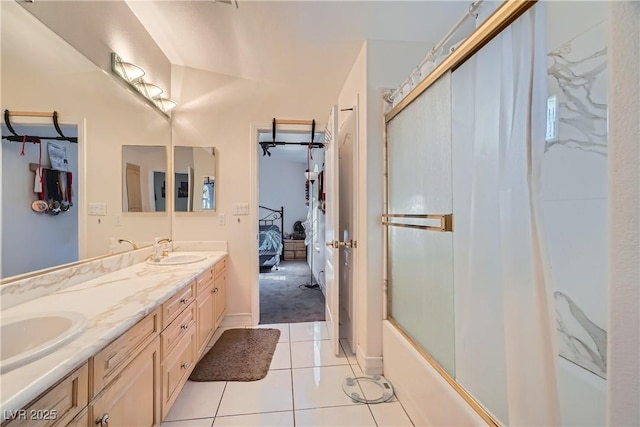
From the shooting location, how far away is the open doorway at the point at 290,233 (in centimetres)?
335

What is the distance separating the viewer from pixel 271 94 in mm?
2645

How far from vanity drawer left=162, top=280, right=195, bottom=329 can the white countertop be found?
3.1 inches

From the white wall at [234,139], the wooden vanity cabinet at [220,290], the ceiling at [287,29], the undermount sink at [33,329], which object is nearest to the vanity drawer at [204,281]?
the wooden vanity cabinet at [220,290]

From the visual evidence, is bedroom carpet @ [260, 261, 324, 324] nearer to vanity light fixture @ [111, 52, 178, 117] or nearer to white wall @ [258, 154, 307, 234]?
white wall @ [258, 154, 307, 234]

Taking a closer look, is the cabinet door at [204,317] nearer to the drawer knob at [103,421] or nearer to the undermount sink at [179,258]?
the undermount sink at [179,258]

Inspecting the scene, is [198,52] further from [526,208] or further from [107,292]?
[526,208]

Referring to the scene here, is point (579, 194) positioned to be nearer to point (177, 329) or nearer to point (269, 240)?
point (177, 329)

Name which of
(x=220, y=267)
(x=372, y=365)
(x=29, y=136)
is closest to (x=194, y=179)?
(x=220, y=267)

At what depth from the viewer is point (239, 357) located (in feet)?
6.86

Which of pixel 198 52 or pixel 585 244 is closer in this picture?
pixel 585 244

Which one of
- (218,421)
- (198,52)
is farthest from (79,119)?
(218,421)

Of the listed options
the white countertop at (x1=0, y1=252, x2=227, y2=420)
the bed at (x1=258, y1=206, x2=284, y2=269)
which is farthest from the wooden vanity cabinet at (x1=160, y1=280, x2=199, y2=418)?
the bed at (x1=258, y1=206, x2=284, y2=269)

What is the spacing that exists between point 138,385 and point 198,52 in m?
2.48

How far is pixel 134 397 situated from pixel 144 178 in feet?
5.82
